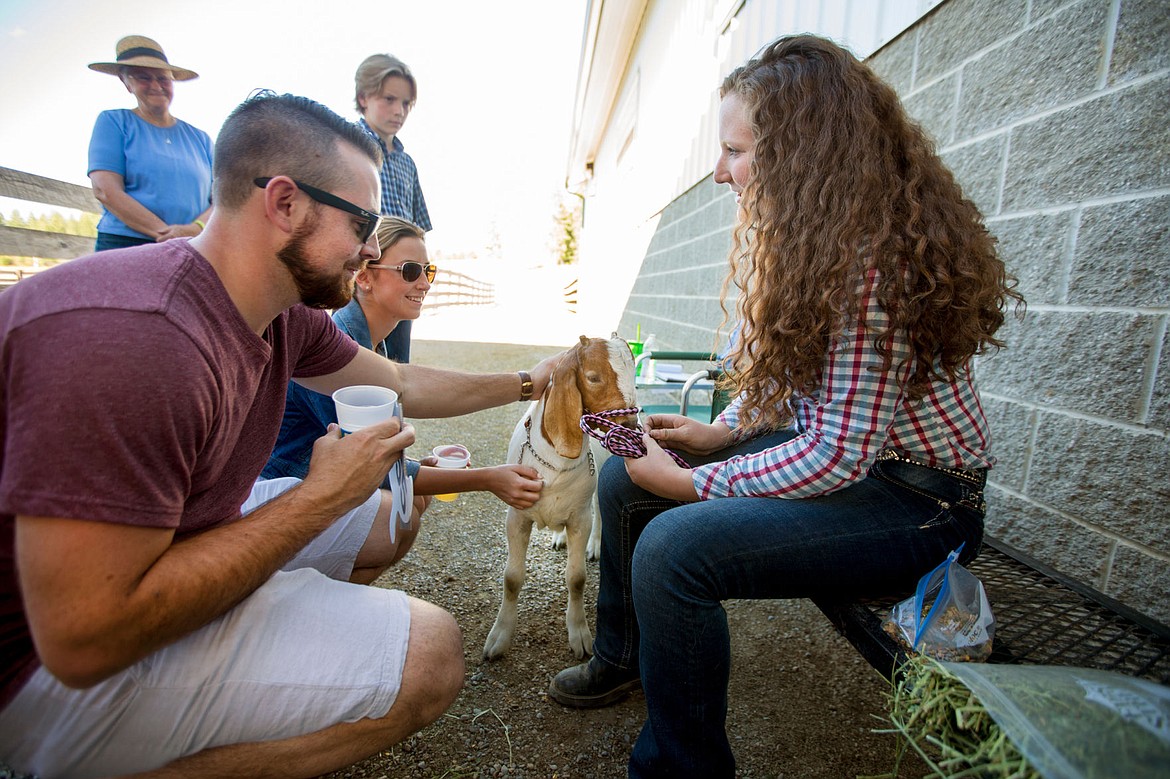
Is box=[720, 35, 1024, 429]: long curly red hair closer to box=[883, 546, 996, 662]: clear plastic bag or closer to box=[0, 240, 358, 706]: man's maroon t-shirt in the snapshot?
box=[883, 546, 996, 662]: clear plastic bag

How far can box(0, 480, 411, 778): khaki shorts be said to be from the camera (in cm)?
128

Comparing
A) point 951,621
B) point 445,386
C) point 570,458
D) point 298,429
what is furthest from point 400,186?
point 951,621

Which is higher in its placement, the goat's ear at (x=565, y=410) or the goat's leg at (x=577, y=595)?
the goat's ear at (x=565, y=410)

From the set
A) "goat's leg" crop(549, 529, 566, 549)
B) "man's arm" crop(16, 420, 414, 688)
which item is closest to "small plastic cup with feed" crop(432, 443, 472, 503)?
"goat's leg" crop(549, 529, 566, 549)

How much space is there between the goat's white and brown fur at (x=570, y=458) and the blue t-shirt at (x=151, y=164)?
3.11 metres

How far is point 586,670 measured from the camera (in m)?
2.34

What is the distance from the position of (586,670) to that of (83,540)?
178 centimetres

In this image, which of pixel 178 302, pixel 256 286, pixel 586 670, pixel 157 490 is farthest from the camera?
pixel 586 670

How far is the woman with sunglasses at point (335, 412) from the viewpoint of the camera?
2463 millimetres

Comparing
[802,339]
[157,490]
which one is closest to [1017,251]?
[802,339]

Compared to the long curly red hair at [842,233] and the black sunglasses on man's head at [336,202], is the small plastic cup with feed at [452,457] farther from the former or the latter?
the long curly red hair at [842,233]

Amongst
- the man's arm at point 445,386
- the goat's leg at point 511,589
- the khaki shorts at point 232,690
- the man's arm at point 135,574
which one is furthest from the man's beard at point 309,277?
the goat's leg at point 511,589

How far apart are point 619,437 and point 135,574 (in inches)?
54.4

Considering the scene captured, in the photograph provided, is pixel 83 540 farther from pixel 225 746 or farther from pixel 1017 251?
pixel 1017 251
